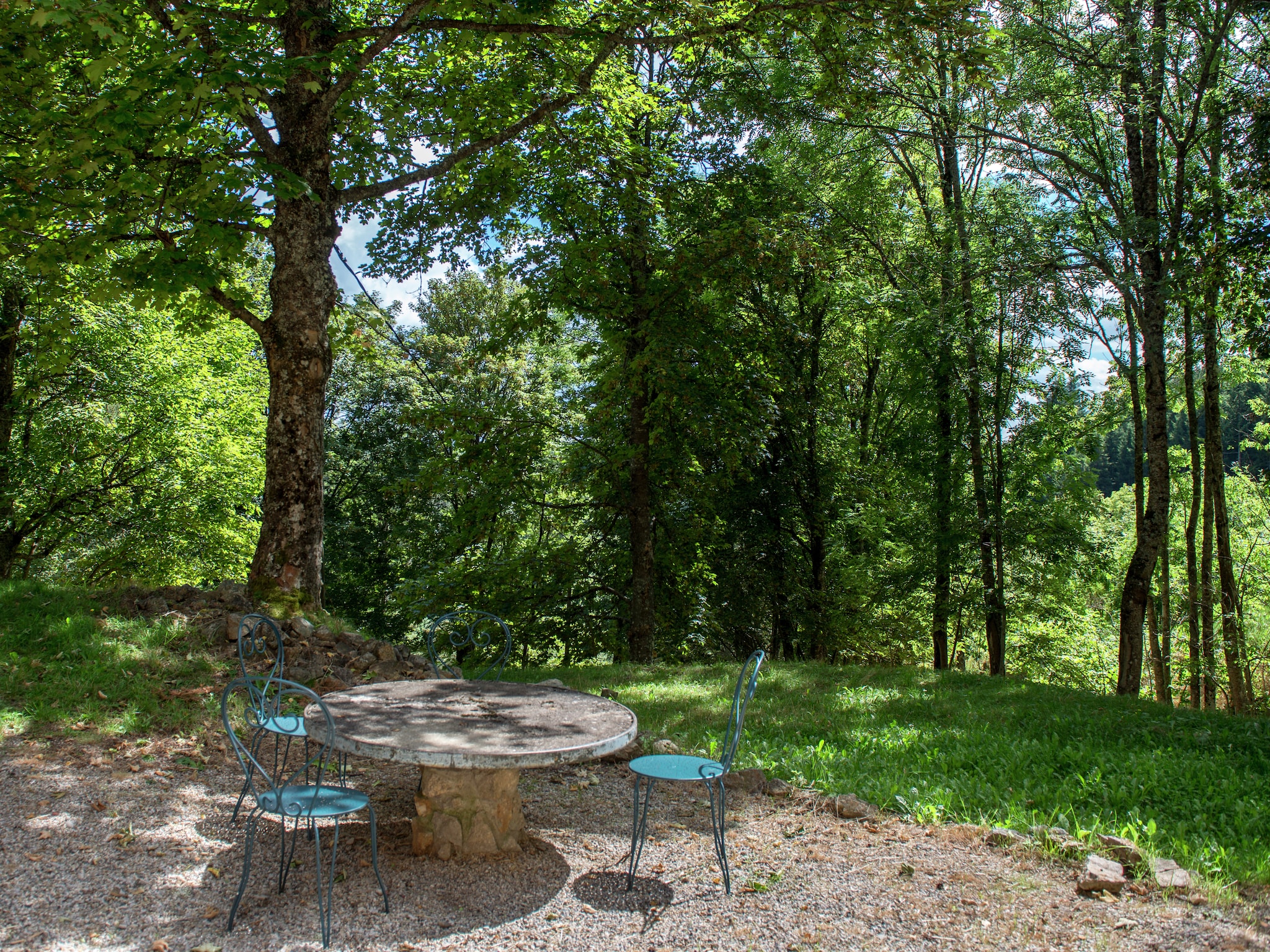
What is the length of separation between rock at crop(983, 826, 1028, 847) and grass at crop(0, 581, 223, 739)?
202 inches

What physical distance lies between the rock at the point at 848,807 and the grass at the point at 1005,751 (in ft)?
0.53

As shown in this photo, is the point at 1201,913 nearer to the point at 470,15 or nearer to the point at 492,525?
the point at 470,15

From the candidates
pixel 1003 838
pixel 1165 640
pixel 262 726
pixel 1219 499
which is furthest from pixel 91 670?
pixel 1165 640

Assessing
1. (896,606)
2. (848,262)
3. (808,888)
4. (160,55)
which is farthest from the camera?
(896,606)

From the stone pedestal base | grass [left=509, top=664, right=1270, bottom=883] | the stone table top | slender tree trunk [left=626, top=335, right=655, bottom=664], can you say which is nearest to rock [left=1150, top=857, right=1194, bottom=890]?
grass [left=509, top=664, right=1270, bottom=883]

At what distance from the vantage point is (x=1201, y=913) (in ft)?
10.9

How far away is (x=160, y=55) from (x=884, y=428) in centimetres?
1583

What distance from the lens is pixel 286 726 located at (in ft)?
12.6

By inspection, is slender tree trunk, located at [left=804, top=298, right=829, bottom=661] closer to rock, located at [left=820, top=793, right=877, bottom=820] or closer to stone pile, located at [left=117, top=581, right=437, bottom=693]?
stone pile, located at [left=117, top=581, right=437, bottom=693]

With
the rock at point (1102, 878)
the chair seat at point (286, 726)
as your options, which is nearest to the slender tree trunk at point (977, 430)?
the rock at point (1102, 878)

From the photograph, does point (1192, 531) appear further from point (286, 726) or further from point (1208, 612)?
point (286, 726)

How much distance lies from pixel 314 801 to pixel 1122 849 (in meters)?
3.77

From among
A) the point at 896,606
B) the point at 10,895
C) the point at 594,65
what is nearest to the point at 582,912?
the point at 10,895

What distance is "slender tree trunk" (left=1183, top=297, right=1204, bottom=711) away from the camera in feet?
32.3
